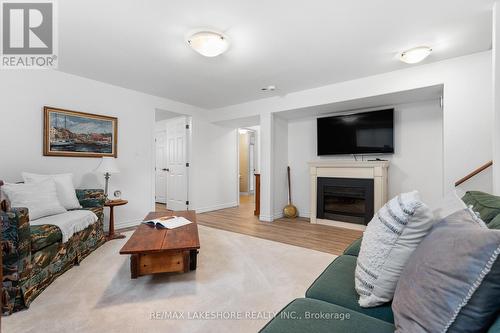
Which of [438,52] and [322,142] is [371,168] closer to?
[322,142]

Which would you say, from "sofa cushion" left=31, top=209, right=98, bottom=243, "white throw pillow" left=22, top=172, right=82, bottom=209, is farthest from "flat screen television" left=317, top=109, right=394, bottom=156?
"white throw pillow" left=22, top=172, right=82, bottom=209

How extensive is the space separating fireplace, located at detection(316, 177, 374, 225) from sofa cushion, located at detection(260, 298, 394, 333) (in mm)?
3183

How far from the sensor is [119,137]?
3949 millimetres

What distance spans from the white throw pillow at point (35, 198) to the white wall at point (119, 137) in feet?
2.63

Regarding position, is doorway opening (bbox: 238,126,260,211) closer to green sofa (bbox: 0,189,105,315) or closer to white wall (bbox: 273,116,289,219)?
white wall (bbox: 273,116,289,219)

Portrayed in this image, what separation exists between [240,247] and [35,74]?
3.38 meters

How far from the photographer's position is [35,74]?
3.09 metres

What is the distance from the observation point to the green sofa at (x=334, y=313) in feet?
2.94

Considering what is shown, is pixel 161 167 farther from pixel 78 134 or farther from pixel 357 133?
pixel 357 133

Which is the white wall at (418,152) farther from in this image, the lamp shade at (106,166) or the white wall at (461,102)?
the lamp shade at (106,166)

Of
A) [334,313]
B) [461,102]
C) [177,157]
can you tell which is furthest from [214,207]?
[334,313]

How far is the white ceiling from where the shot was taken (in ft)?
6.57

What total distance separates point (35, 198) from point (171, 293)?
167cm

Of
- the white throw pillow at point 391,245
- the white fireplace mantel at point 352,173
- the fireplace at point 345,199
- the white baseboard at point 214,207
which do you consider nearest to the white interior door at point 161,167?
the white baseboard at point 214,207
